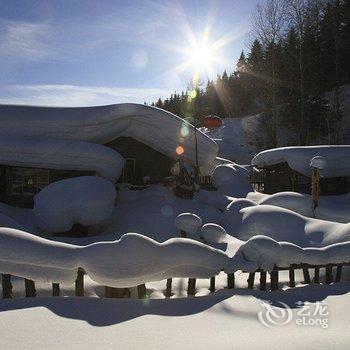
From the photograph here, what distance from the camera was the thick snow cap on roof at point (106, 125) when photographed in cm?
1762

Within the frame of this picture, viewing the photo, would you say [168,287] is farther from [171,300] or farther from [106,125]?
[106,125]

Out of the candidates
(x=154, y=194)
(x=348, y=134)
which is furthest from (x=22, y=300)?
(x=348, y=134)

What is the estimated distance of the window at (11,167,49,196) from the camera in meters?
17.4

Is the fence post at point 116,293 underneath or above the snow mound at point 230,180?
underneath

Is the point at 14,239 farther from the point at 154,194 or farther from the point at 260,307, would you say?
the point at 154,194

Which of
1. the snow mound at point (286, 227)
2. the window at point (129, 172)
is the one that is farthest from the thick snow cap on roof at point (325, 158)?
the window at point (129, 172)

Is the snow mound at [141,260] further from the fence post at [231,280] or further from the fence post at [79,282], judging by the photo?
the fence post at [231,280]

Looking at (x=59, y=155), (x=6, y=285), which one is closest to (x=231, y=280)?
(x=6, y=285)

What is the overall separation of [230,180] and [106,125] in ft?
25.7

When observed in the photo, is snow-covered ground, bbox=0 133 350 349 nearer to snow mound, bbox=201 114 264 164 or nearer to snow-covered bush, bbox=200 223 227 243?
snow-covered bush, bbox=200 223 227 243

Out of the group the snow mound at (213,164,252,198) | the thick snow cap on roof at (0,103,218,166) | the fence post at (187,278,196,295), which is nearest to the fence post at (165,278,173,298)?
the fence post at (187,278,196,295)

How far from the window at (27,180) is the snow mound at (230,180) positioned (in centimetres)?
906

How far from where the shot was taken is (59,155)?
16.8 meters

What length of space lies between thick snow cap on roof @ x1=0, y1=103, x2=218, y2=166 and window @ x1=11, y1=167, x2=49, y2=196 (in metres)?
1.60
